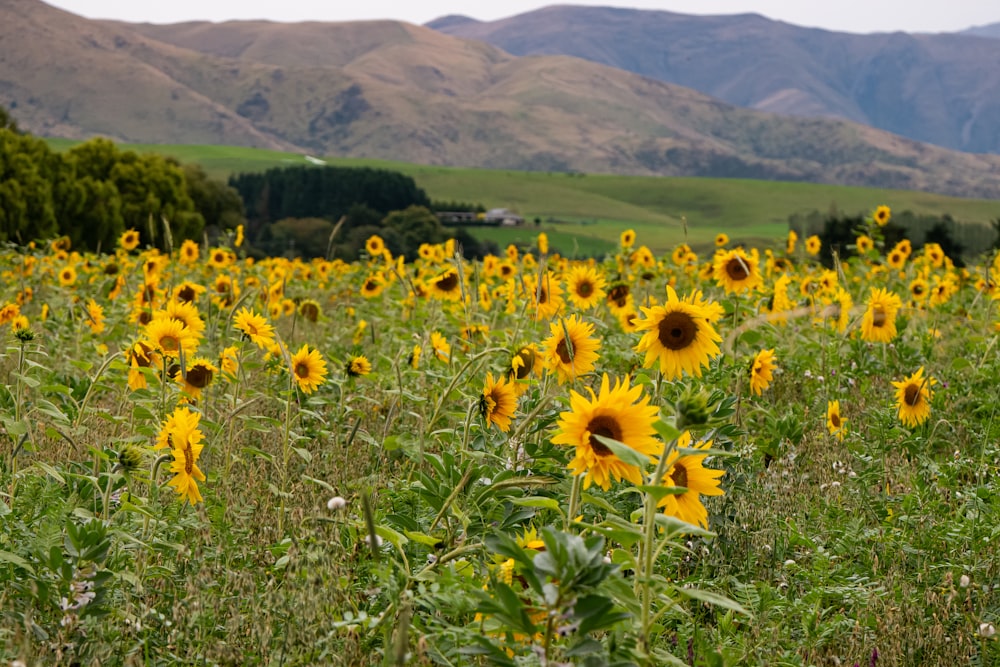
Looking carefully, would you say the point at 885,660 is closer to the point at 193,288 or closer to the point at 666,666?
the point at 666,666

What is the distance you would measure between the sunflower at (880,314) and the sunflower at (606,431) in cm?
383

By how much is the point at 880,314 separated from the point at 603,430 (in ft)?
13.2

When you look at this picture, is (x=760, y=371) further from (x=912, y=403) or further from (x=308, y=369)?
(x=308, y=369)

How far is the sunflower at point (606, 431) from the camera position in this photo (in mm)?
2377

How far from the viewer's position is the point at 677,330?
10.2ft

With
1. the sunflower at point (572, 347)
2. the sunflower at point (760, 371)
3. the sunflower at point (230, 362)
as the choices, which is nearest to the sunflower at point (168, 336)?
the sunflower at point (230, 362)

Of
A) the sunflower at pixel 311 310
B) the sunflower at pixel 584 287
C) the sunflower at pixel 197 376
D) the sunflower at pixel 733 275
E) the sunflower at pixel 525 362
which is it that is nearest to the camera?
the sunflower at pixel 525 362

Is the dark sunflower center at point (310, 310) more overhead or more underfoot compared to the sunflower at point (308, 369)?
more underfoot

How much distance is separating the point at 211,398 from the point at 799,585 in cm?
345

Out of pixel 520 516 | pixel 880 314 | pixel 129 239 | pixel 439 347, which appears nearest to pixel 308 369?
pixel 439 347

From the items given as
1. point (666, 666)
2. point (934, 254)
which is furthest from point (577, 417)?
point (934, 254)

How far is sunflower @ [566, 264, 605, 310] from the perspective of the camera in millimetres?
5820

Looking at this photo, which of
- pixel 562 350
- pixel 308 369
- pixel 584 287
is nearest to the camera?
pixel 562 350

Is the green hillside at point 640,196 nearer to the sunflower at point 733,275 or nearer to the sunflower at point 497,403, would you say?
the sunflower at point 733,275
